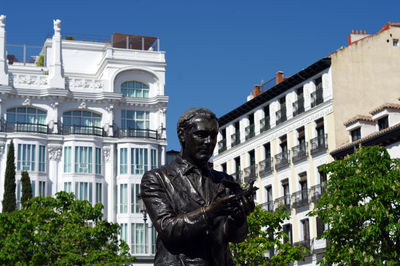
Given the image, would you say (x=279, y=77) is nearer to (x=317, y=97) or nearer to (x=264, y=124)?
(x=264, y=124)

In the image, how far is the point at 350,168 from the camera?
114ft

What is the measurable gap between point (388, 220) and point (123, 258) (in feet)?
55.4

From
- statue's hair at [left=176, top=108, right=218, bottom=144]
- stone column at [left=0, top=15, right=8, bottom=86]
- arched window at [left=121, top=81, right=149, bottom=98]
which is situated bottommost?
statue's hair at [left=176, top=108, right=218, bottom=144]

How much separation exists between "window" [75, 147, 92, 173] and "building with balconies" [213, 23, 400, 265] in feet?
54.1

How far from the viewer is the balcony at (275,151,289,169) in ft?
204

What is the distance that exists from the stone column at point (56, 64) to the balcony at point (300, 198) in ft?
86.3

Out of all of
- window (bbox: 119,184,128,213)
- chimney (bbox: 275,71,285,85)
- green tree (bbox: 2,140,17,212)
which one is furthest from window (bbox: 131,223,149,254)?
chimney (bbox: 275,71,285,85)

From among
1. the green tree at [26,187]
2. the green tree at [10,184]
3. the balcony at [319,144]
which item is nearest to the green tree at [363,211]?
the balcony at [319,144]

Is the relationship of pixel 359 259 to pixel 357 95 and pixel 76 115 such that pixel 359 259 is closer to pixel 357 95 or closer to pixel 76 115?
pixel 357 95

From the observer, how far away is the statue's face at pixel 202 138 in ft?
21.4

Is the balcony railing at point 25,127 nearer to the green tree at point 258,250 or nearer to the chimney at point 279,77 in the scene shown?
the chimney at point 279,77

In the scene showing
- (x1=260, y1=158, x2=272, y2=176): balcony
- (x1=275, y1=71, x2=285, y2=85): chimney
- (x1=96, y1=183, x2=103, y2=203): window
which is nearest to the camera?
(x1=260, y1=158, x2=272, y2=176): balcony

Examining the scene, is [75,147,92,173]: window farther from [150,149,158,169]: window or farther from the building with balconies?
the building with balconies

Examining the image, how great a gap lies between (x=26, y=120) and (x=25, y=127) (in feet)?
4.32
